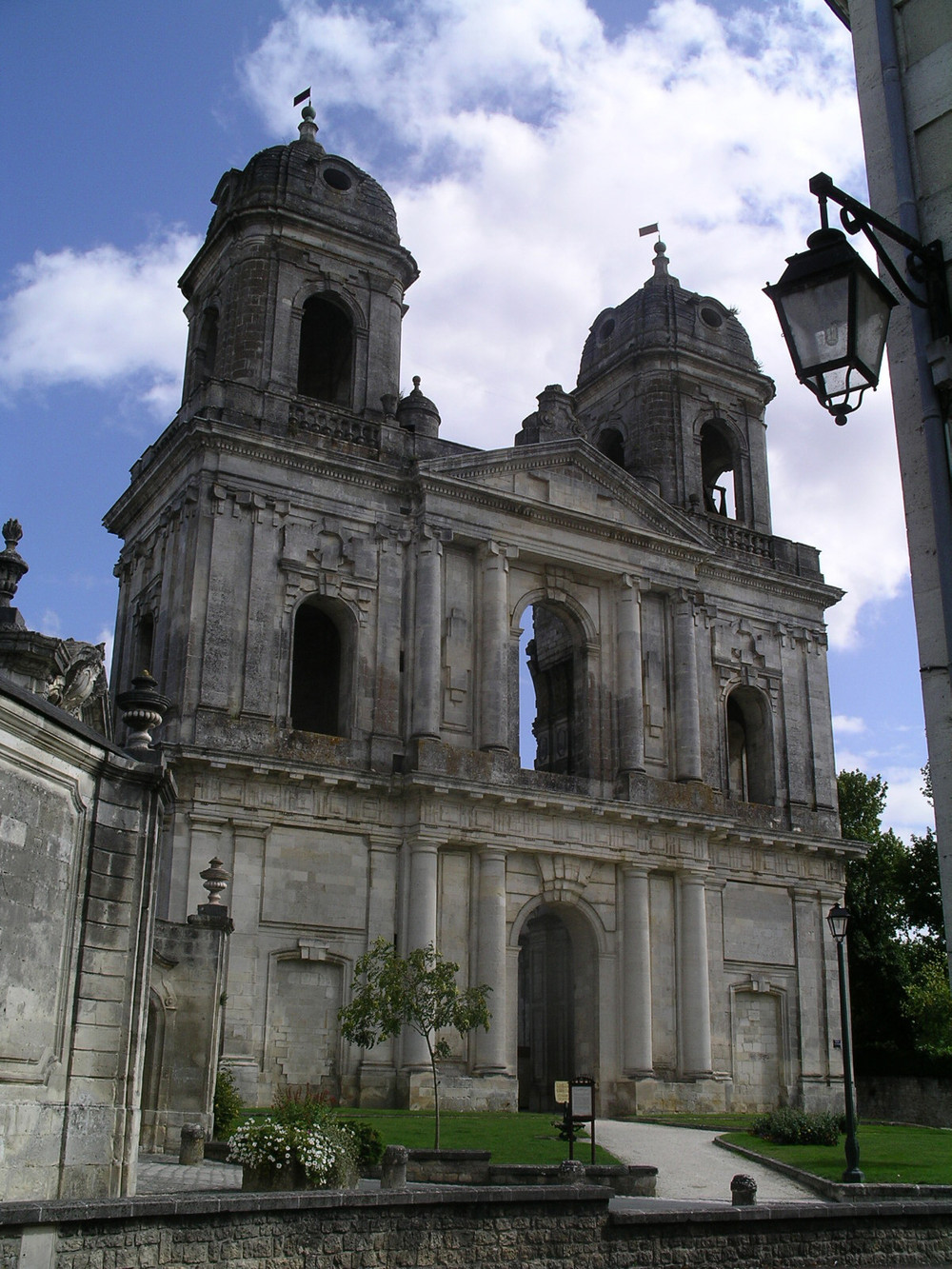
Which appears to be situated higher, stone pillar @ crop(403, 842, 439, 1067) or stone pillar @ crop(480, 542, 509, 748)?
stone pillar @ crop(480, 542, 509, 748)

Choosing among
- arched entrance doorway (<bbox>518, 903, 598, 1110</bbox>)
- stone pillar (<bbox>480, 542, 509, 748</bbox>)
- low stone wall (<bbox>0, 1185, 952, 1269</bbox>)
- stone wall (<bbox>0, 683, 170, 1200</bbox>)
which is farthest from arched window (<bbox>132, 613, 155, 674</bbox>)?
low stone wall (<bbox>0, 1185, 952, 1269</bbox>)

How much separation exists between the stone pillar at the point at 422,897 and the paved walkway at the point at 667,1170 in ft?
17.0

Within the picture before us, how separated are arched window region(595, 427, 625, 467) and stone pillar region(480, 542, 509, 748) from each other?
9.47 meters

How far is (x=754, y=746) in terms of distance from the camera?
35906mm

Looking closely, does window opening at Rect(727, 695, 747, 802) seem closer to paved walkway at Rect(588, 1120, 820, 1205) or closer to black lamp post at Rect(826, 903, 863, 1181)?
black lamp post at Rect(826, 903, 863, 1181)

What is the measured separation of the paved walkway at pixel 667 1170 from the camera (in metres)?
15.4

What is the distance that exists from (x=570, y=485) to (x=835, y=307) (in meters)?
26.9

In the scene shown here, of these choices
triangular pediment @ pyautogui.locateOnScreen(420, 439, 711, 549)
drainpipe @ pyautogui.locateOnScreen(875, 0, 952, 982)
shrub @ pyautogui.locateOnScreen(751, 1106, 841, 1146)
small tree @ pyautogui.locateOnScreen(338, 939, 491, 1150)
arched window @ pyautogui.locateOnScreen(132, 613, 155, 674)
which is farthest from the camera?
arched window @ pyautogui.locateOnScreen(132, 613, 155, 674)

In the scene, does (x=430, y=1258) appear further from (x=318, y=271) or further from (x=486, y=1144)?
(x=318, y=271)

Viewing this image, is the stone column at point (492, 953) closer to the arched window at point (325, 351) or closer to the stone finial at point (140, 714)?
the arched window at point (325, 351)

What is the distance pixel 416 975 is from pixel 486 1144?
10.9ft

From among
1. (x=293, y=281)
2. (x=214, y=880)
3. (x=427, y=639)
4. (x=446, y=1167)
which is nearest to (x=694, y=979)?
(x=427, y=639)

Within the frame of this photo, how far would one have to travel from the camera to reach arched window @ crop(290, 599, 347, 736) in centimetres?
3372

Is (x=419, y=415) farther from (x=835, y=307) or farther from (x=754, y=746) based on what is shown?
(x=835, y=307)
